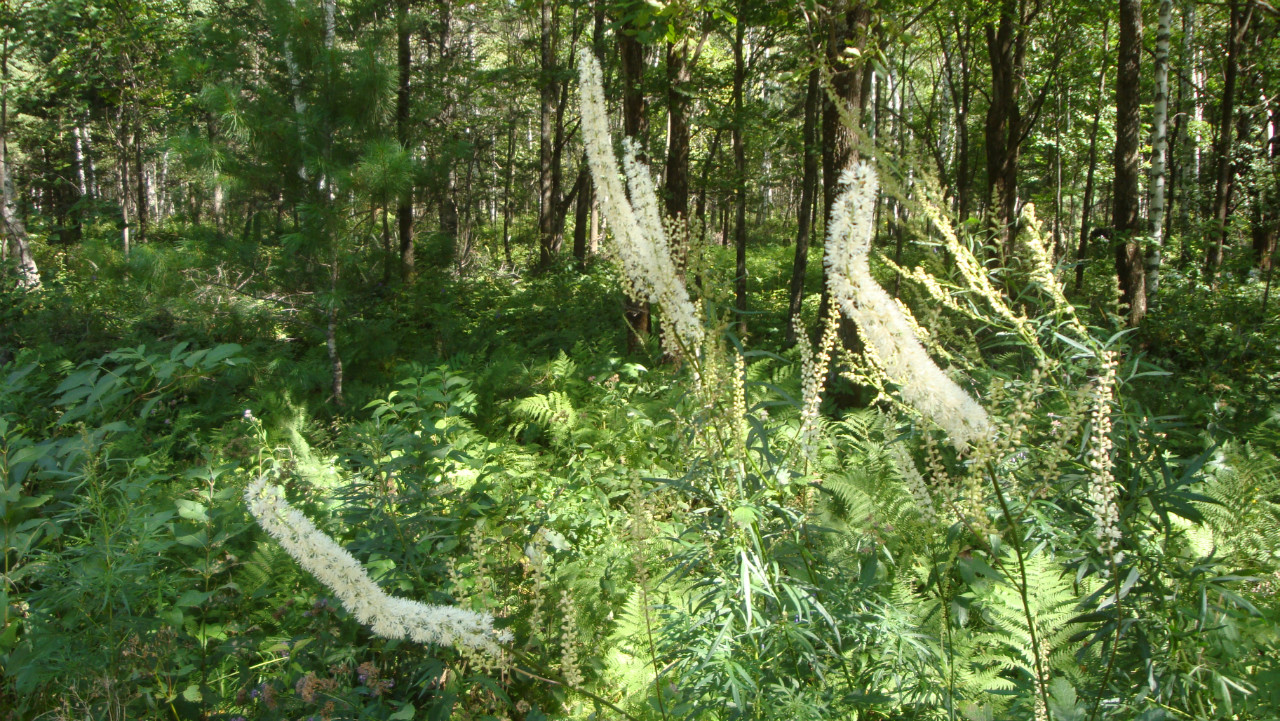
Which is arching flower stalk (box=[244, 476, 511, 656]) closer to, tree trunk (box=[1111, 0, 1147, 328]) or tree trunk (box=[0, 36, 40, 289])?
tree trunk (box=[1111, 0, 1147, 328])

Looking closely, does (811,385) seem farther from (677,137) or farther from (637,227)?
(677,137)

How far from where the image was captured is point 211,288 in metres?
7.06

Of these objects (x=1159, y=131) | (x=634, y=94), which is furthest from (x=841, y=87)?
(x=1159, y=131)

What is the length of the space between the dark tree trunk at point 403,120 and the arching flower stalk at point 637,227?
5824 mm

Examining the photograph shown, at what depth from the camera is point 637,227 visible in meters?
1.37

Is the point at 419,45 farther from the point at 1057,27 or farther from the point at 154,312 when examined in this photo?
the point at 1057,27

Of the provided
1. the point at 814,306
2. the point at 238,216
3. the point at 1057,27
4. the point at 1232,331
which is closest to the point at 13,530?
the point at 238,216

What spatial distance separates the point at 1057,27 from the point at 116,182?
3678cm

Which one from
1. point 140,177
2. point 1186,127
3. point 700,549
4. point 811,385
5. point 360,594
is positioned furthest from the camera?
point 140,177

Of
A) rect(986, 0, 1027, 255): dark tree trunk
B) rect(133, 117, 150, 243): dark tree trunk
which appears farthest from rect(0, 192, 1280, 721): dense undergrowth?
rect(133, 117, 150, 243): dark tree trunk

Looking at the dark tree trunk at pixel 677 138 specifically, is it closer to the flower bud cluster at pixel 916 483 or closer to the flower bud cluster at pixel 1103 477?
the flower bud cluster at pixel 916 483

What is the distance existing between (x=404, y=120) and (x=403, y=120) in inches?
0.5

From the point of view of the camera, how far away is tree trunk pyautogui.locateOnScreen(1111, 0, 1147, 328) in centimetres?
696

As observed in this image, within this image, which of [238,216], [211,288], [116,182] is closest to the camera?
[211,288]
